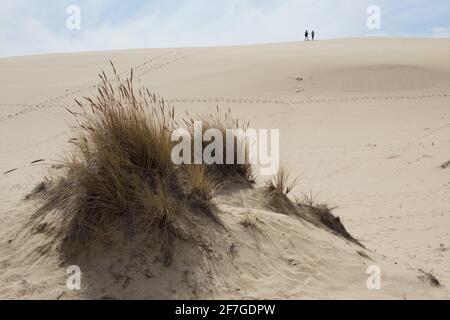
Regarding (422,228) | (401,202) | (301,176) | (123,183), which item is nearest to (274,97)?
(301,176)

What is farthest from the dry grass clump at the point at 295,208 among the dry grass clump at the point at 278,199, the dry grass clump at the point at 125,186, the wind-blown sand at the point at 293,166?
the dry grass clump at the point at 125,186

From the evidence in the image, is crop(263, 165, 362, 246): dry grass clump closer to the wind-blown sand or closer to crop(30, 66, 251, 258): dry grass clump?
the wind-blown sand

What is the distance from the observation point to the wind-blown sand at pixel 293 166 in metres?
3.43

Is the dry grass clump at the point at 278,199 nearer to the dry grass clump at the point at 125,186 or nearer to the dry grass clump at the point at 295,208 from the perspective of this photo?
the dry grass clump at the point at 295,208

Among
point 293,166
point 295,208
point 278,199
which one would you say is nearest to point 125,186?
point 278,199

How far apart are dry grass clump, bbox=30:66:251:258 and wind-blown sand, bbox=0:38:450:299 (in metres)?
0.21

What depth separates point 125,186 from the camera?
3.62m

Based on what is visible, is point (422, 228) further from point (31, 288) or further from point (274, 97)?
point (274, 97)

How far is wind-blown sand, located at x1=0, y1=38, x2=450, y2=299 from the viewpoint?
11.3 ft

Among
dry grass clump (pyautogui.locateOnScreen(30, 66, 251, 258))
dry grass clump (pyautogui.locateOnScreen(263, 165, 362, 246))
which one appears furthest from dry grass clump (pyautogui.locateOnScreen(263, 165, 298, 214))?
dry grass clump (pyautogui.locateOnScreen(30, 66, 251, 258))

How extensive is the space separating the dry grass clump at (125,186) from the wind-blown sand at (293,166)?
205mm
